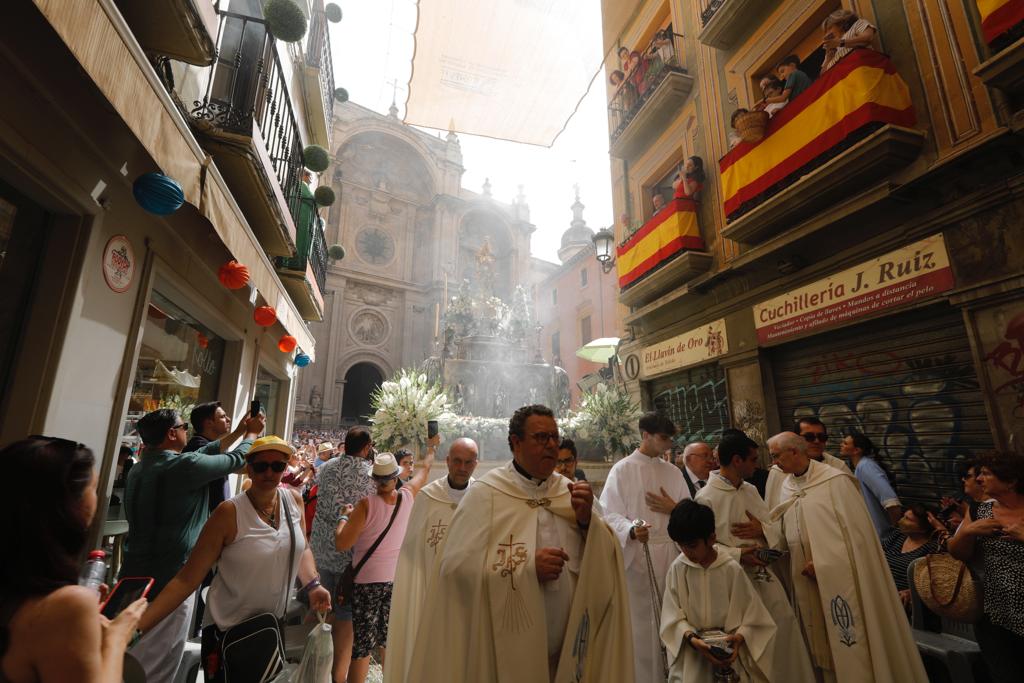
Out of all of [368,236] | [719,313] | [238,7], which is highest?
[368,236]

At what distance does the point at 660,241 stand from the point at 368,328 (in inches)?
910

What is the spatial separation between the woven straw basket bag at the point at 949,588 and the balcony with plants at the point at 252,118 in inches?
268

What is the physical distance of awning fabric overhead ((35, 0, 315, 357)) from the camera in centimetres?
227

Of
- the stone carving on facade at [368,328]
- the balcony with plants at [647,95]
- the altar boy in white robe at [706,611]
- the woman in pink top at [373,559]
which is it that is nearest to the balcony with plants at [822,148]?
the balcony with plants at [647,95]

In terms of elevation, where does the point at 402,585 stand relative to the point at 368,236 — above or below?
below

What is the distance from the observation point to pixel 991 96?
479 cm

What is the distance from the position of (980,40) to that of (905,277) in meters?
2.54

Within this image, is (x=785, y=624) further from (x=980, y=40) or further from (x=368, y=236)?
(x=368, y=236)

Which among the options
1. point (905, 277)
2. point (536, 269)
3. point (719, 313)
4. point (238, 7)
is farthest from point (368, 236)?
point (905, 277)

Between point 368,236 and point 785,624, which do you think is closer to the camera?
point 785,624

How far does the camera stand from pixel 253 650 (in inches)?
91.2

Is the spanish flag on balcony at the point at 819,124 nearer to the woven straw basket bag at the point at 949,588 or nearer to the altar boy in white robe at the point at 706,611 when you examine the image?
the woven straw basket bag at the point at 949,588

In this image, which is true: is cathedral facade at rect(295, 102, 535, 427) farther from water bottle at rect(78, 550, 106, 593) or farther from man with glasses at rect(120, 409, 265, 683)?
water bottle at rect(78, 550, 106, 593)

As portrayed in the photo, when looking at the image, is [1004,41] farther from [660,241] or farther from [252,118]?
[252,118]
